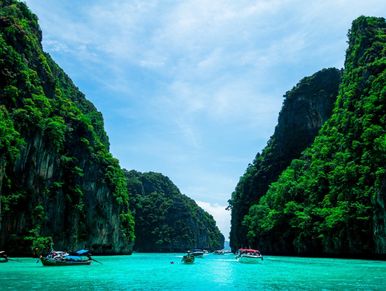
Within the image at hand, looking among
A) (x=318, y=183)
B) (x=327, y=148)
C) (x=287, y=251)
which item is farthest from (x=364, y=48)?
(x=287, y=251)

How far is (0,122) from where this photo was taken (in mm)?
42531

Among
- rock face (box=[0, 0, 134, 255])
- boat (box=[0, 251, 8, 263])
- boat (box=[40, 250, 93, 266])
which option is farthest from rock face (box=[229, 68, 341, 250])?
boat (box=[0, 251, 8, 263])

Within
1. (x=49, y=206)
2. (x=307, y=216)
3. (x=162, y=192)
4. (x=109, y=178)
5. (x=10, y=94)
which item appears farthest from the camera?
(x=162, y=192)

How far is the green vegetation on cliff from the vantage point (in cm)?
5091

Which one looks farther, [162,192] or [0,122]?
[162,192]

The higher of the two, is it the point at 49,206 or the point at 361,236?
the point at 49,206

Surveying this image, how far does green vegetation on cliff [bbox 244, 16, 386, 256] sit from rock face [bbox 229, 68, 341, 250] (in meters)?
13.0

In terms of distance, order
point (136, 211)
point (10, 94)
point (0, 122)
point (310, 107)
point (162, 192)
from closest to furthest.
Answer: point (0, 122) < point (10, 94) < point (310, 107) < point (136, 211) < point (162, 192)

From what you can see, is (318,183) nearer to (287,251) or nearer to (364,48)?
(287,251)

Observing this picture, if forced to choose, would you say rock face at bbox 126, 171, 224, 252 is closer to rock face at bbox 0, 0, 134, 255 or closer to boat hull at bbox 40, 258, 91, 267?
rock face at bbox 0, 0, 134, 255

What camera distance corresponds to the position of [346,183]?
57.2m

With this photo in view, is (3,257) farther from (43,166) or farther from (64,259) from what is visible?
(43,166)

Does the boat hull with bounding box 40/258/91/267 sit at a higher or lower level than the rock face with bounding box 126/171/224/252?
lower

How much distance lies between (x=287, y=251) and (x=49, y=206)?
1808 inches
